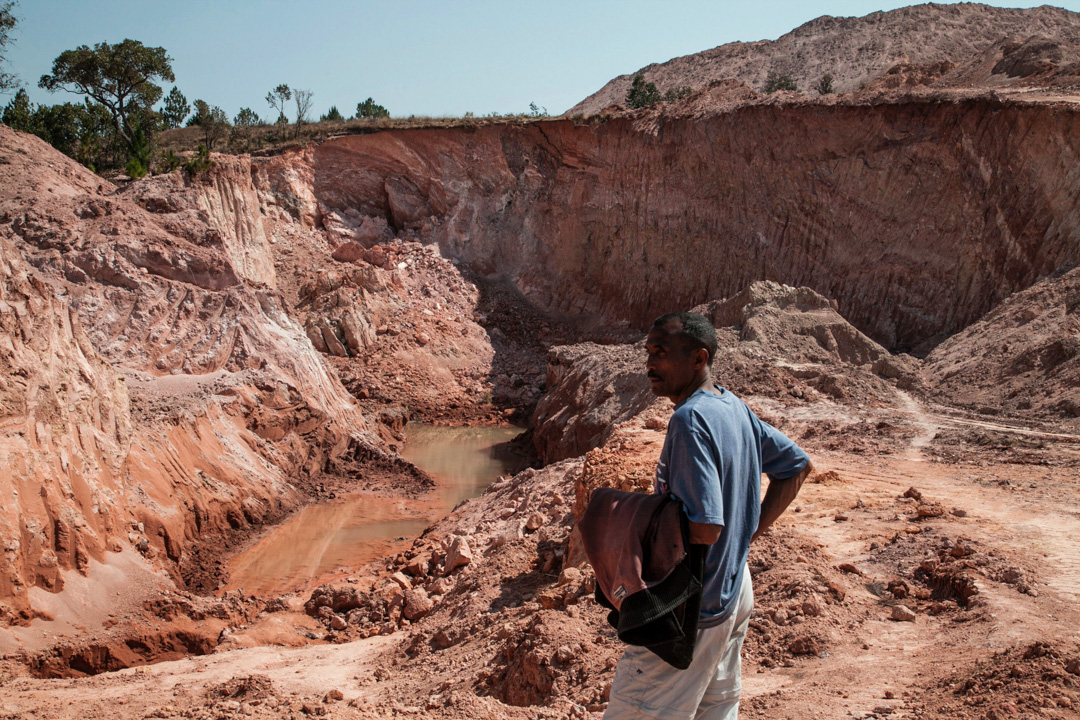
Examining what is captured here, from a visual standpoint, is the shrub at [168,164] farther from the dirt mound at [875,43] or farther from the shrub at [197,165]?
the dirt mound at [875,43]

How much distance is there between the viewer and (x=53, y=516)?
328 inches

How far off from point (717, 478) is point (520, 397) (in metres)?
20.7

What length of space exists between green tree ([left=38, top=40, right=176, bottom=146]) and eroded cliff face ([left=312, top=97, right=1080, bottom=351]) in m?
9.78

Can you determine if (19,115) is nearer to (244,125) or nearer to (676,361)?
(244,125)

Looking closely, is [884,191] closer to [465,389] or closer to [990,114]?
[990,114]

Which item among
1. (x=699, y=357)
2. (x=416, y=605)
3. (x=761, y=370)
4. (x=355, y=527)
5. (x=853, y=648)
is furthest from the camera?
(x=761, y=370)

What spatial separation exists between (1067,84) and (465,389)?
672 inches

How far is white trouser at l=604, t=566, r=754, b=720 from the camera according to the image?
2.79 metres

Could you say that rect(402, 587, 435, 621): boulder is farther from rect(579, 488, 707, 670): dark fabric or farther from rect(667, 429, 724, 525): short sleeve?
rect(667, 429, 724, 525): short sleeve

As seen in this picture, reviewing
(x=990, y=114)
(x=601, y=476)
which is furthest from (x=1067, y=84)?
(x=601, y=476)

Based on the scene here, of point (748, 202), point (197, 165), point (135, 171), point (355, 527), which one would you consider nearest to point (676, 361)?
point (355, 527)

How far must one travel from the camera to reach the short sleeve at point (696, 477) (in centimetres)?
266

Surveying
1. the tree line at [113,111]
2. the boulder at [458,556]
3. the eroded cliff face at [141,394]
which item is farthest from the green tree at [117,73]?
the boulder at [458,556]

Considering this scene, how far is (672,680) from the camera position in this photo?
2787mm
